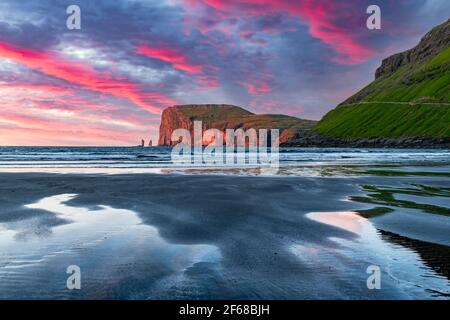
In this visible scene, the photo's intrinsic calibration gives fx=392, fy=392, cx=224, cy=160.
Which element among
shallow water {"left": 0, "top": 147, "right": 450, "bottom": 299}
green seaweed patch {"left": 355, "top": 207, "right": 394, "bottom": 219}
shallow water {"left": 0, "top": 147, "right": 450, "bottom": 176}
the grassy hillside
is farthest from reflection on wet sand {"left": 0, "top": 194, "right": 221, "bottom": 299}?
the grassy hillside

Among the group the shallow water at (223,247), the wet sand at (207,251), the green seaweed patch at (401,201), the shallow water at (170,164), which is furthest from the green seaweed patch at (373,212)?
the shallow water at (170,164)

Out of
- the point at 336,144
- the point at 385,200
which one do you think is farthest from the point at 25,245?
the point at 336,144

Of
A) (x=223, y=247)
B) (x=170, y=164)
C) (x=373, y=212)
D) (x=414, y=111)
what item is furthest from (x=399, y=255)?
(x=414, y=111)

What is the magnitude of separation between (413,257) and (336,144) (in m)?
168

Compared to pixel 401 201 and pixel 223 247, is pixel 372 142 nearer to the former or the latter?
pixel 401 201

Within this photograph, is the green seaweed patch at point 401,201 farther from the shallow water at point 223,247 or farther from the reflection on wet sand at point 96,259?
the reflection on wet sand at point 96,259

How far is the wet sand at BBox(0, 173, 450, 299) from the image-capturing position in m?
5.44

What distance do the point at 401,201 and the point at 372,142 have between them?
144277 mm

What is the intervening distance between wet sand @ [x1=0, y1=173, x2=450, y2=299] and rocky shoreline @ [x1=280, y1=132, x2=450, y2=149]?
397 feet

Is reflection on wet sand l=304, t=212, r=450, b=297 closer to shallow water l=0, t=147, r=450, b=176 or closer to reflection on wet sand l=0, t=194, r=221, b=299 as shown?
reflection on wet sand l=0, t=194, r=221, b=299

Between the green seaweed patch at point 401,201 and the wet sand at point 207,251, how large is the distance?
913 millimetres
